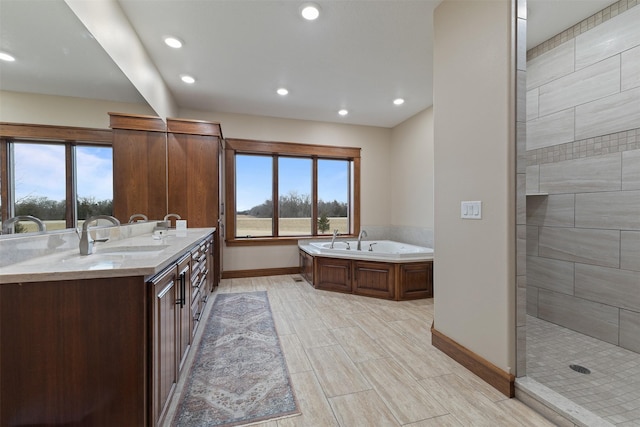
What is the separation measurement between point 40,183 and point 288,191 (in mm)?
3640

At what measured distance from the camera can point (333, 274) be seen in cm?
383

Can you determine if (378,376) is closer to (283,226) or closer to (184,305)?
(184,305)

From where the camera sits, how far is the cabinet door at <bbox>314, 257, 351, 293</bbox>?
3746 mm

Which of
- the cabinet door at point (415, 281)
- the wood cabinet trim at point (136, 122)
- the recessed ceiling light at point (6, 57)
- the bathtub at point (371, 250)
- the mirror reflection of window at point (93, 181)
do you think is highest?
the wood cabinet trim at point (136, 122)

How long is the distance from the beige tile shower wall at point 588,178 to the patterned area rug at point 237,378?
258 centimetres

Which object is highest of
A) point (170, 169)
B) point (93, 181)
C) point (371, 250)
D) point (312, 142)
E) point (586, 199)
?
point (312, 142)

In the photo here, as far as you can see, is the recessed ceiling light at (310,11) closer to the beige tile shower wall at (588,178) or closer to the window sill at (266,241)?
the beige tile shower wall at (588,178)

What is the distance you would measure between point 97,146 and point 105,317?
1.31m

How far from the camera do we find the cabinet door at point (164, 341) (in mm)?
1243

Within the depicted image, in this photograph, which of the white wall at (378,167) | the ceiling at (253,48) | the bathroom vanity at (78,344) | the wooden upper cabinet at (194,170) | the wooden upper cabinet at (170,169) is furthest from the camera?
the white wall at (378,167)

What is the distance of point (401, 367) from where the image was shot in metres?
1.95

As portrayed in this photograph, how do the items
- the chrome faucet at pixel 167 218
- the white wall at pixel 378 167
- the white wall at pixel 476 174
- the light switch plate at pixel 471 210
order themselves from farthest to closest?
the white wall at pixel 378 167 < the chrome faucet at pixel 167 218 < the light switch plate at pixel 471 210 < the white wall at pixel 476 174

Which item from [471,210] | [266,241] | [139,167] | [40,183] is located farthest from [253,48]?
[266,241]

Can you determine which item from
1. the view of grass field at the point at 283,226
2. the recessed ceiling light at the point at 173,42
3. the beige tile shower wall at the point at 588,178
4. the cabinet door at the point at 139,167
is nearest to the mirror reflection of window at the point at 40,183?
the cabinet door at the point at 139,167
